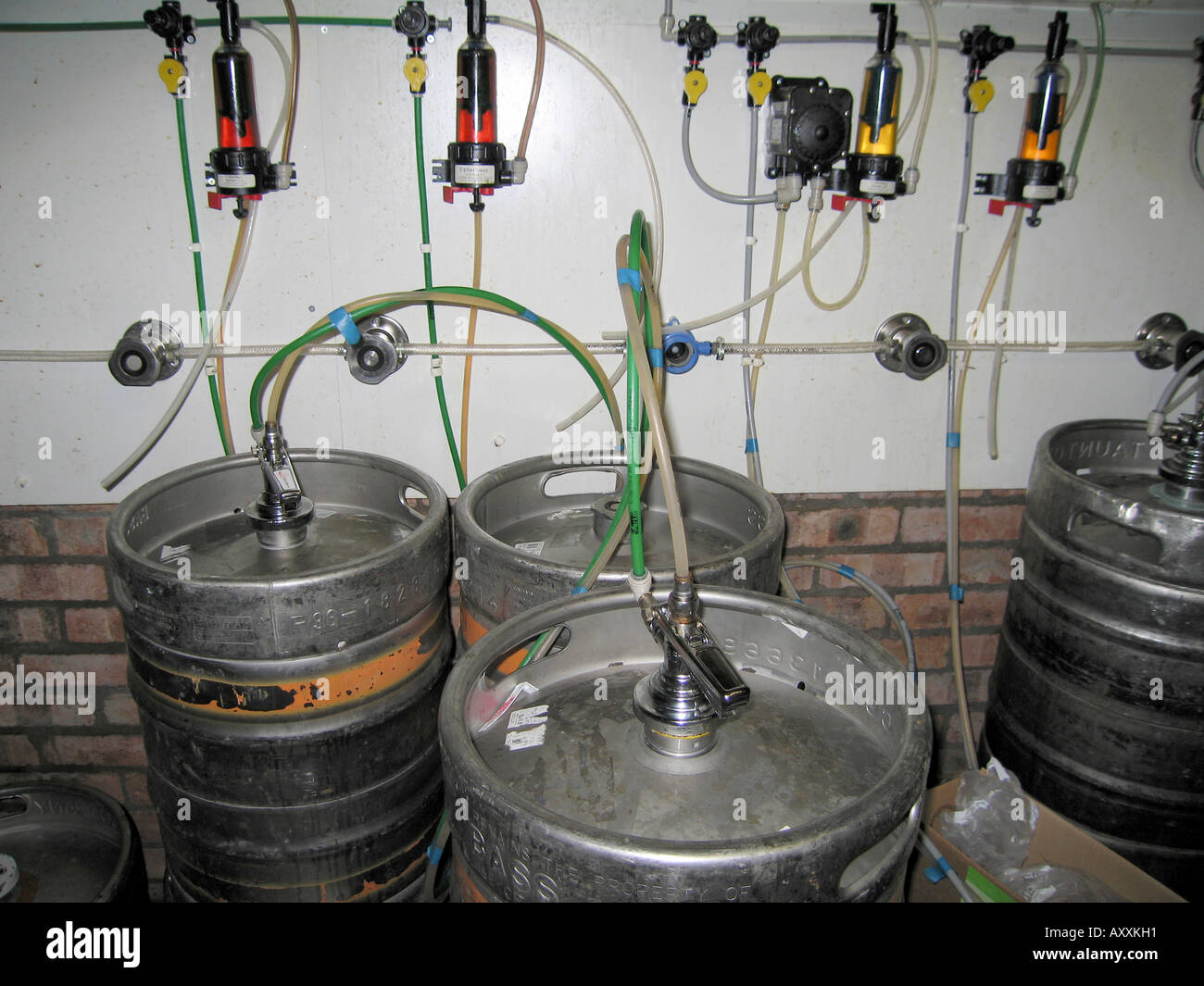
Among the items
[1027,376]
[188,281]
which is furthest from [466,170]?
[1027,376]

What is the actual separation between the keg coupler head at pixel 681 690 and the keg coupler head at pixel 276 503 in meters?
0.63

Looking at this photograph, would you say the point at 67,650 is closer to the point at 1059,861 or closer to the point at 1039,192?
the point at 1059,861

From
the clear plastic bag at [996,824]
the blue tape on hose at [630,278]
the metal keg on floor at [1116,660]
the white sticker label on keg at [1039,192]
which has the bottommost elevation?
the clear plastic bag at [996,824]

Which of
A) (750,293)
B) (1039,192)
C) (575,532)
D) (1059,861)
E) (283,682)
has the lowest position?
(1059,861)

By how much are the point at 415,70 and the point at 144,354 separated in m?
0.65

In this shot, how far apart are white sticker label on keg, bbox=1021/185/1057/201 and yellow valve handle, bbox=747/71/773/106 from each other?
0.51m

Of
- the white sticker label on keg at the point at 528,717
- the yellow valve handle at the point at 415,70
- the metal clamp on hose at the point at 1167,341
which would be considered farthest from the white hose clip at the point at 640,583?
the metal clamp on hose at the point at 1167,341

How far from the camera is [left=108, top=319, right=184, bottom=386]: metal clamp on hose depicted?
1334mm

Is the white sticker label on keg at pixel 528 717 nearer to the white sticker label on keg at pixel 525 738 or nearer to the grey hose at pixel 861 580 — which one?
the white sticker label on keg at pixel 525 738

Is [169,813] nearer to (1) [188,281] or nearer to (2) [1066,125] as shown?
(1) [188,281]

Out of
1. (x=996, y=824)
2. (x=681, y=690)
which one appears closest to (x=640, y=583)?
(x=681, y=690)

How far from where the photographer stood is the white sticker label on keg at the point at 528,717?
854 mm

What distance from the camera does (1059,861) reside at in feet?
4.17

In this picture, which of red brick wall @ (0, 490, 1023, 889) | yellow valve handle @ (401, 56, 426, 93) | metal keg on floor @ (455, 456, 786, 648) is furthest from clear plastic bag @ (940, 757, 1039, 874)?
yellow valve handle @ (401, 56, 426, 93)
